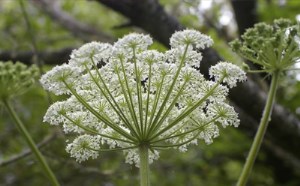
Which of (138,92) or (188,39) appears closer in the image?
(138,92)

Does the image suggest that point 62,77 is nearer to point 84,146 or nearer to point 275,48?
point 84,146

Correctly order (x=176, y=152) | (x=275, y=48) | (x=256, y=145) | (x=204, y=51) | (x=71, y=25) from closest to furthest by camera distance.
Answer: (x=256, y=145), (x=275, y=48), (x=204, y=51), (x=176, y=152), (x=71, y=25)

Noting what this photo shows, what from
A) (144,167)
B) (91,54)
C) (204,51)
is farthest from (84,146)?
(204,51)

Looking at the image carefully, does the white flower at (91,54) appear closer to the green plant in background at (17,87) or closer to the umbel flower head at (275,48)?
the green plant in background at (17,87)

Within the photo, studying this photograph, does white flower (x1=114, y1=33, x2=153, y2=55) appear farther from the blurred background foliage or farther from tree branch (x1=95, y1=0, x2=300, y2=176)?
the blurred background foliage

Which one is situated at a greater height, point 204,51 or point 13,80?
point 204,51

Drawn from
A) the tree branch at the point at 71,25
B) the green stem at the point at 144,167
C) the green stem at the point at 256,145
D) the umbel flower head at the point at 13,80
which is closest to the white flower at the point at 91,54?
the umbel flower head at the point at 13,80

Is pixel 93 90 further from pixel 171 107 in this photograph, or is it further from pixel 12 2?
pixel 12 2
